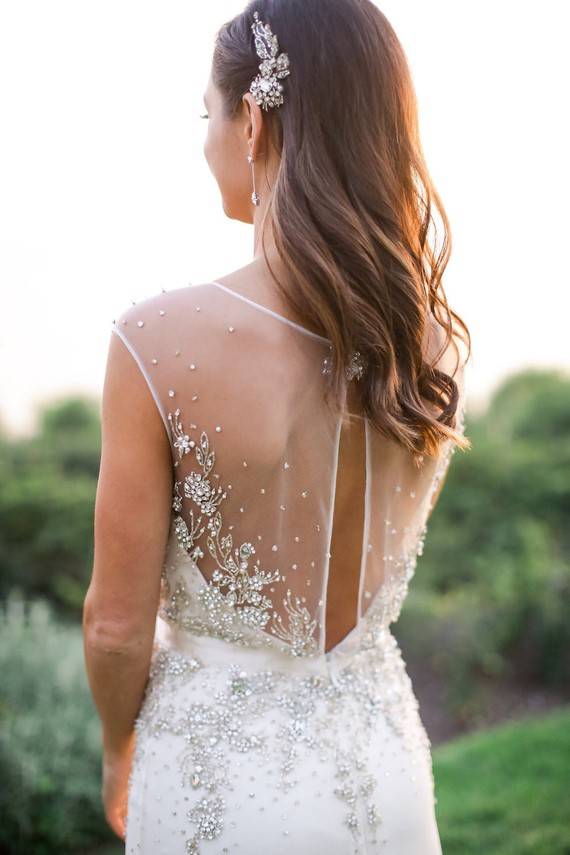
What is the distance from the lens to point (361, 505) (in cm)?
177

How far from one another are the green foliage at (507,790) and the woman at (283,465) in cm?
233

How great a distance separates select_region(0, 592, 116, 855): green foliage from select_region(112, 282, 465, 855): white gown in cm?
208

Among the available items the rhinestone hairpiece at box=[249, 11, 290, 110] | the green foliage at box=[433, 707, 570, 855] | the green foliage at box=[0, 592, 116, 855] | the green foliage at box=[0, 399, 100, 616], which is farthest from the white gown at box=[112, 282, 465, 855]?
the green foliage at box=[0, 399, 100, 616]

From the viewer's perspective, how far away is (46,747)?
3.71 metres

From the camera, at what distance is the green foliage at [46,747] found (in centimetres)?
354

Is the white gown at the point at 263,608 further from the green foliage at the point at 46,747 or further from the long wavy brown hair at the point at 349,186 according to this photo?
the green foliage at the point at 46,747

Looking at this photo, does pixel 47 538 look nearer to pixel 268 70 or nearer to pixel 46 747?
pixel 46 747

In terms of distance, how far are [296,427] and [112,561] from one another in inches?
18.2

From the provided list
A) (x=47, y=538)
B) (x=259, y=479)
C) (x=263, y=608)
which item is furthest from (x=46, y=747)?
(x=259, y=479)

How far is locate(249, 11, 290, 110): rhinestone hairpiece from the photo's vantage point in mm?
1578

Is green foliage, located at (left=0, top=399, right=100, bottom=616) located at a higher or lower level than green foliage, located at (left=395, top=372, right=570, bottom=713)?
higher

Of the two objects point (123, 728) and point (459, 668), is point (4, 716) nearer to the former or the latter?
point (123, 728)

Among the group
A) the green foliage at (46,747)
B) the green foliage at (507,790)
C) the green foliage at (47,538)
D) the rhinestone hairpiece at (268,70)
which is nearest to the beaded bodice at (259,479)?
the rhinestone hairpiece at (268,70)

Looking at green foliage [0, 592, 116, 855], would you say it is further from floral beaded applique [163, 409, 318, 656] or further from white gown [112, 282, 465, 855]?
floral beaded applique [163, 409, 318, 656]
